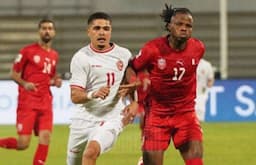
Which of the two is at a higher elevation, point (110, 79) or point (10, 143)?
point (110, 79)

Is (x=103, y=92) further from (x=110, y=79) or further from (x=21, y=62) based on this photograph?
(x=21, y=62)

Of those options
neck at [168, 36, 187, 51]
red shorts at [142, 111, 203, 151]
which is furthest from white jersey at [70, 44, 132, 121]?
neck at [168, 36, 187, 51]

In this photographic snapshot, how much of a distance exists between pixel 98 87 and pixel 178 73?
2.95 ft

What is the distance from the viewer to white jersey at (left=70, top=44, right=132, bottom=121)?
9.49 metres

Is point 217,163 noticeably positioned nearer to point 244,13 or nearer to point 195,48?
point 195,48

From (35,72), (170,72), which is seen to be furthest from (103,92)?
(35,72)

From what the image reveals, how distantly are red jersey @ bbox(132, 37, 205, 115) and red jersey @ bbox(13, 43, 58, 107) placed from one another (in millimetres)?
4043

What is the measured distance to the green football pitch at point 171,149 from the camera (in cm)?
1448

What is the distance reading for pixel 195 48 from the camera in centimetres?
942

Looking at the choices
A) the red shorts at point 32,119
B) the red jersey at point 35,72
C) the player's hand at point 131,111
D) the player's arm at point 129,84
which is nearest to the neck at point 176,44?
the player's arm at point 129,84

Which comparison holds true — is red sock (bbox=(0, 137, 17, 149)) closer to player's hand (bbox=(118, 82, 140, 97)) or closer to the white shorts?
the white shorts

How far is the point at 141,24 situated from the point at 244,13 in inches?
127

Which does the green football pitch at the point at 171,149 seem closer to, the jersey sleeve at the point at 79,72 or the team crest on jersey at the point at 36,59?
the team crest on jersey at the point at 36,59

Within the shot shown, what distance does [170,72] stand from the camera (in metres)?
9.27
